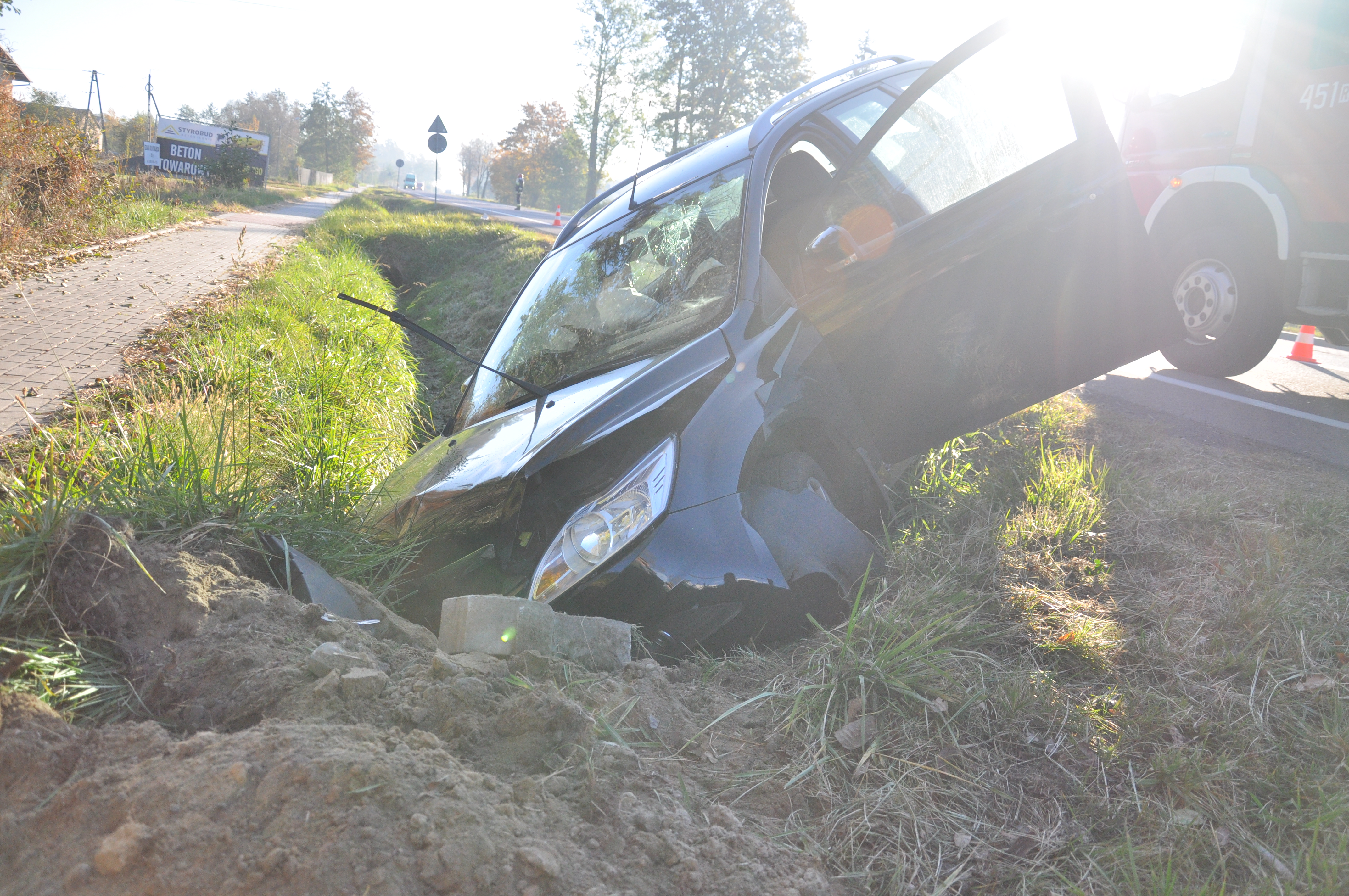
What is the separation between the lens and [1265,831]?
1.63m

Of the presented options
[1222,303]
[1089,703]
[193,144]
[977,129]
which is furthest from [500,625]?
[193,144]

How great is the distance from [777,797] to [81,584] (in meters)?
1.71

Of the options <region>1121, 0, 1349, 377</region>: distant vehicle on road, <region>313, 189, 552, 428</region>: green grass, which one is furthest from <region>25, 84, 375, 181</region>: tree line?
<region>1121, 0, 1349, 377</region>: distant vehicle on road

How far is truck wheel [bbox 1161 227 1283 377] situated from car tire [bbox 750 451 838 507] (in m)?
4.29

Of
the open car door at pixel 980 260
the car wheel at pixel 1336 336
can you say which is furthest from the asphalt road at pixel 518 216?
the open car door at pixel 980 260

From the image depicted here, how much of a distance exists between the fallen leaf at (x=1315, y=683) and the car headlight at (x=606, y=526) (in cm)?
171

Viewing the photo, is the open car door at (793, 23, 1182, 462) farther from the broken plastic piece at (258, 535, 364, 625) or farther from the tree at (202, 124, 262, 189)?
the tree at (202, 124, 262, 189)

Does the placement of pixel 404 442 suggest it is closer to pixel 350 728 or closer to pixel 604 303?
pixel 604 303

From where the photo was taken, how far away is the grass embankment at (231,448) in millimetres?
1841

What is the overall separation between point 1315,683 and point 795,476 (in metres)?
1.47

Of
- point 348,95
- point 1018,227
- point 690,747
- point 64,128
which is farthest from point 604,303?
point 348,95

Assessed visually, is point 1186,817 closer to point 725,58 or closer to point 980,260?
point 980,260

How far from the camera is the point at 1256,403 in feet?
18.7

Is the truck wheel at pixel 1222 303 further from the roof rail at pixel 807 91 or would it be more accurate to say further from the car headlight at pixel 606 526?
the car headlight at pixel 606 526
